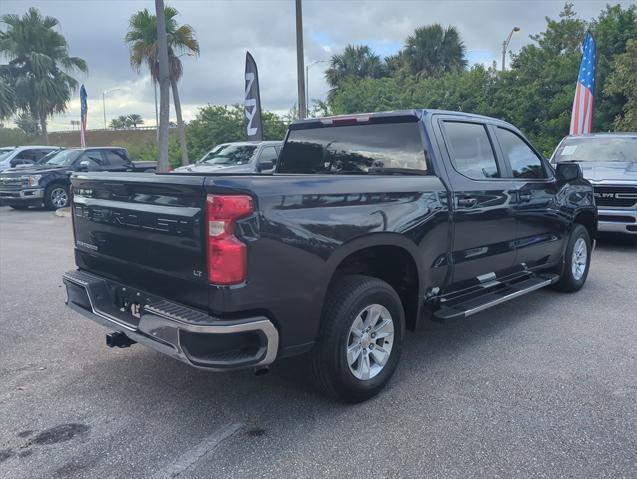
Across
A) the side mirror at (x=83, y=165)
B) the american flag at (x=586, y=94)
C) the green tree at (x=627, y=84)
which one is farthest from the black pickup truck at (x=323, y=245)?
the green tree at (x=627, y=84)

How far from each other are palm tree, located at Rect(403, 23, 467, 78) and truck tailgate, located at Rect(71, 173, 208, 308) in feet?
114

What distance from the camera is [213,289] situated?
2961 millimetres

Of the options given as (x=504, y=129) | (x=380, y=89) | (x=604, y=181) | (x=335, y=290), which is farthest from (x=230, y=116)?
(x=335, y=290)

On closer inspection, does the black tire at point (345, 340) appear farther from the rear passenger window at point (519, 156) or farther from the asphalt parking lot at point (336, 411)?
the rear passenger window at point (519, 156)

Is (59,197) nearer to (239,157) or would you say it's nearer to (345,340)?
(239,157)

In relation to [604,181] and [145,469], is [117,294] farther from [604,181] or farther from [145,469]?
[604,181]

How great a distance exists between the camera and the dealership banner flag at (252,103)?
16.1m

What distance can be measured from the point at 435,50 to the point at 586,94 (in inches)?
924

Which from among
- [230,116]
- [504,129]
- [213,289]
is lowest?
[213,289]

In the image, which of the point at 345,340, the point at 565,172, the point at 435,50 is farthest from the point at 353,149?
the point at 435,50

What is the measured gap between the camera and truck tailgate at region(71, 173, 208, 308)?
3.04m

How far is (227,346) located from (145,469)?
761 mm

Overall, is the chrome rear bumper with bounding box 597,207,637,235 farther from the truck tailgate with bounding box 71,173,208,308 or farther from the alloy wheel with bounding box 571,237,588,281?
the truck tailgate with bounding box 71,173,208,308

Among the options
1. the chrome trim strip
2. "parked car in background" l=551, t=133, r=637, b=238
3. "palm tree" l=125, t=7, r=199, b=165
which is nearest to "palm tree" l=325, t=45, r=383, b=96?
"palm tree" l=125, t=7, r=199, b=165
